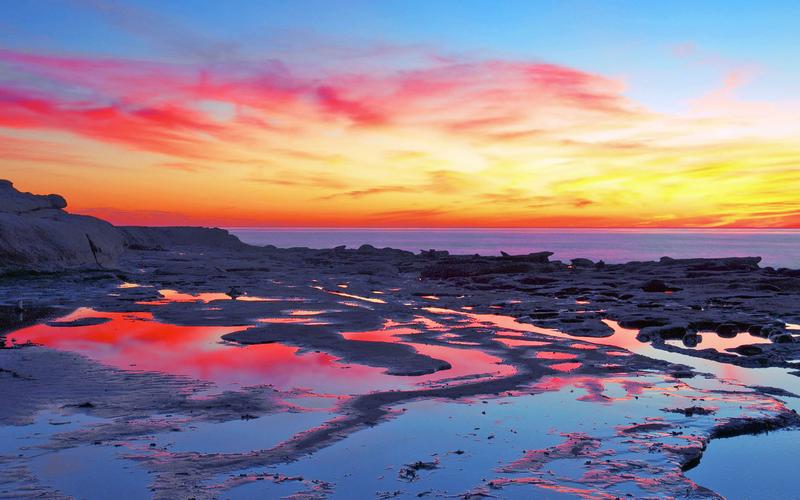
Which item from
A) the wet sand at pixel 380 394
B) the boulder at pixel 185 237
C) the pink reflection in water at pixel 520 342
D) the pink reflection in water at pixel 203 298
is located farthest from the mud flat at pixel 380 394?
the boulder at pixel 185 237

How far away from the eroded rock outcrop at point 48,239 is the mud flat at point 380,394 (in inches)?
272

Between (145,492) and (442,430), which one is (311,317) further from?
(145,492)

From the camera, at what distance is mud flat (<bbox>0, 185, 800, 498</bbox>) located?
674 centimetres

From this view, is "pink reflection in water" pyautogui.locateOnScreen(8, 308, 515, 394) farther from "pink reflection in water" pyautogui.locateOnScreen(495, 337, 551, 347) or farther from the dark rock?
the dark rock

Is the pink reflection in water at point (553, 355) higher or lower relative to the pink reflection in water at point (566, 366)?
higher

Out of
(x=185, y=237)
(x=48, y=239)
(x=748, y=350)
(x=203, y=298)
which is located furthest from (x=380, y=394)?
(x=185, y=237)

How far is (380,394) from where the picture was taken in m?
10.2

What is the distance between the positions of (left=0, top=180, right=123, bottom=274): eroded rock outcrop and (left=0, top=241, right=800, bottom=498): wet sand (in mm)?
7592

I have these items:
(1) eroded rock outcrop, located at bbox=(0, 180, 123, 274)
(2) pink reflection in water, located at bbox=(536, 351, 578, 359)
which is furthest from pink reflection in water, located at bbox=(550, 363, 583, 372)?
(1) eroded rock outcrop, located at bbox=(0, 180, 123, 274)

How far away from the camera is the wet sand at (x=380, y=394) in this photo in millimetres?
6754

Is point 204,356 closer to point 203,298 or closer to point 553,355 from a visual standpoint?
point 553,355

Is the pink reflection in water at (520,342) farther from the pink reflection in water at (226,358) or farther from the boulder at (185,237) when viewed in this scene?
the boulder at (185,237)

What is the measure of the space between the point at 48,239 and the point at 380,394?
27.3 m

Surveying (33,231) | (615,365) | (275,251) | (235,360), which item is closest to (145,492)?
(235,360)
